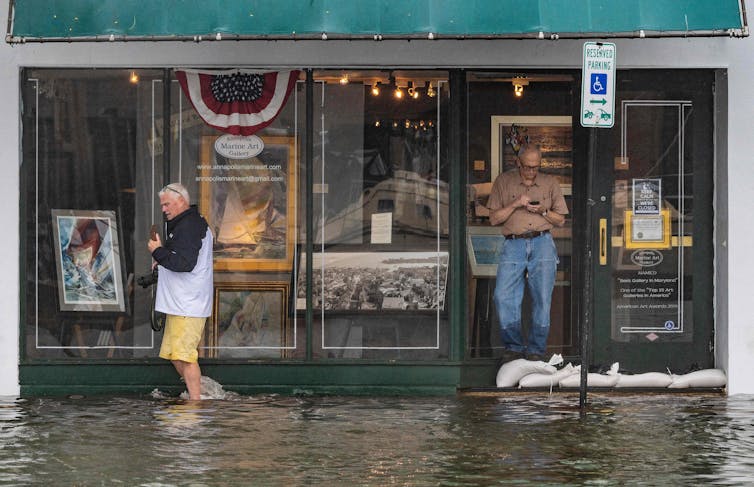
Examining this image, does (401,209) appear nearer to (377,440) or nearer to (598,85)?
(598,85)

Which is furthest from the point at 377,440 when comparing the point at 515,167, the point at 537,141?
the point at 537,141

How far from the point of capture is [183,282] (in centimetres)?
1334

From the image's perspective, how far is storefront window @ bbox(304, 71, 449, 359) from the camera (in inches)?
562

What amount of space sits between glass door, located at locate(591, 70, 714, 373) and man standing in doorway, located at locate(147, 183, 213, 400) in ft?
12.5

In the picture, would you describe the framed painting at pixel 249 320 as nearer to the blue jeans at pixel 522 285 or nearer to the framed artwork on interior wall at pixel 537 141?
the blue jeans at pixel 522 285

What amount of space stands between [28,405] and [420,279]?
12.5ft

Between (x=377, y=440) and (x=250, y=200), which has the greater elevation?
(x=250, y=200)

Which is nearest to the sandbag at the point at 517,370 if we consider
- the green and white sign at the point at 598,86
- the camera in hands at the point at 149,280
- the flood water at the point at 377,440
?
the flood water at the point at 377,440

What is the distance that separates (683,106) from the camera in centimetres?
1438

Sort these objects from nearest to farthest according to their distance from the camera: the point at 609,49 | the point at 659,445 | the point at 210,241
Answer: the point at 659,445 < the point at 609,49 < the point at 210,241

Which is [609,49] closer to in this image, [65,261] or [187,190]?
[187,190]

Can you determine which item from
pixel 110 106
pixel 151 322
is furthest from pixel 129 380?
pixel 110 106

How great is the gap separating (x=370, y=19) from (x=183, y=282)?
2.86 metres

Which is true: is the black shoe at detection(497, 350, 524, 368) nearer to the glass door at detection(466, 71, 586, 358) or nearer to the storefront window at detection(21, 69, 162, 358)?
the glass door at detection(466, 71, 586, 358)
